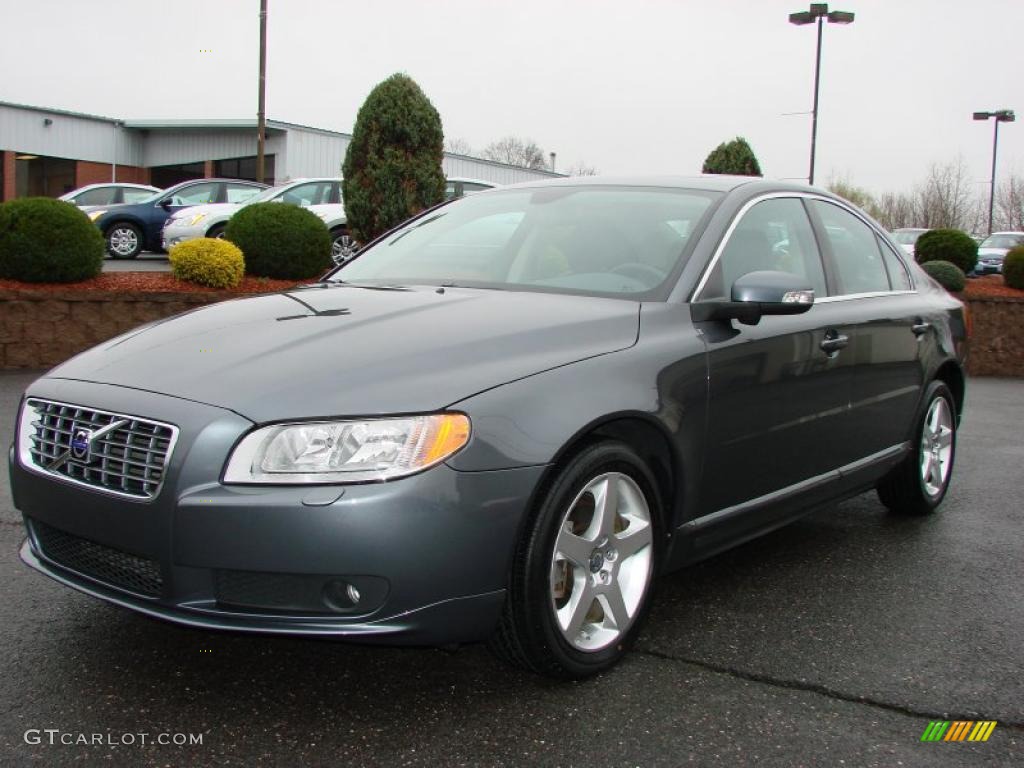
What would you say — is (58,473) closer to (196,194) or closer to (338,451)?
(338,451)

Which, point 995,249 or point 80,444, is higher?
point 995,249

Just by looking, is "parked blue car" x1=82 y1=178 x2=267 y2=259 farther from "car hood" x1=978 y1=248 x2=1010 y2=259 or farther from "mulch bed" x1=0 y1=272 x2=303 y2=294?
"car hood" x1=978 y1=248 x2=1010 y2=259

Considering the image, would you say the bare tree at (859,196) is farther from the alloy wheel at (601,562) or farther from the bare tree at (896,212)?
the alloy wheel at (601,562)

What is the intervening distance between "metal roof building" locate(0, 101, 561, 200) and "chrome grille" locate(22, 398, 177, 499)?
3343 centimetres

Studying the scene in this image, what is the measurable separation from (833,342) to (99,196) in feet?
64.6

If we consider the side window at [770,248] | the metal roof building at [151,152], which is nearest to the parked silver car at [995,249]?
the metal roof building at [151,152]

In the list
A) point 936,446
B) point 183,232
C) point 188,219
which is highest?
point 188,219

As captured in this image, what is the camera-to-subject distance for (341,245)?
15906 millimetres

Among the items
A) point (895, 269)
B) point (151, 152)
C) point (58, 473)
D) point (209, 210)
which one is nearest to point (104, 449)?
point (58, 473)

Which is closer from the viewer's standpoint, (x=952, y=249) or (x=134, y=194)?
(x=952, y=249)

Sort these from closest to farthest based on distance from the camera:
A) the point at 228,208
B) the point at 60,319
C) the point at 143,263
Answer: the point at 60,319
the point at 228,208
the point at 143,263

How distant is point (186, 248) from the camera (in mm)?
11539

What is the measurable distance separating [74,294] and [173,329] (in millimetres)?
7525

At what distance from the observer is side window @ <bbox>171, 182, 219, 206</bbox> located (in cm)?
1980
